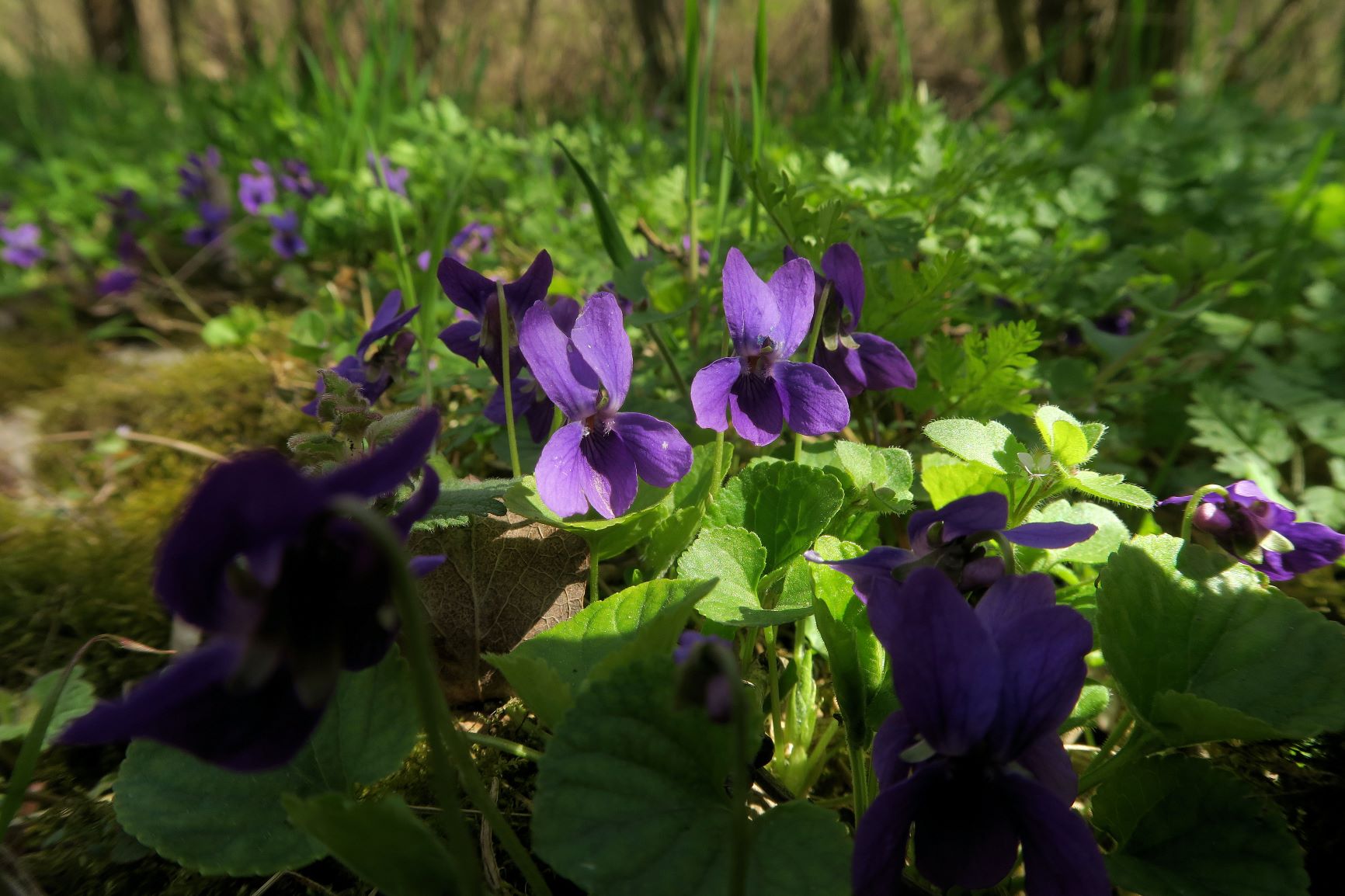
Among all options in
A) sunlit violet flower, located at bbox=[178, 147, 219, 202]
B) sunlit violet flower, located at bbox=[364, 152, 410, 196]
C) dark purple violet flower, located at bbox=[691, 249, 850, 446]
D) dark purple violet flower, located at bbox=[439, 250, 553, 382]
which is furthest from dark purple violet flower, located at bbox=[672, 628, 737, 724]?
sunlit violet flower, located at bbox=[178, 147, 219, 202]

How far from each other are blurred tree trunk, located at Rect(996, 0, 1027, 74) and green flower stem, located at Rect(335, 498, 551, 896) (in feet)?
22.2

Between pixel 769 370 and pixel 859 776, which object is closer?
pixel 859 776

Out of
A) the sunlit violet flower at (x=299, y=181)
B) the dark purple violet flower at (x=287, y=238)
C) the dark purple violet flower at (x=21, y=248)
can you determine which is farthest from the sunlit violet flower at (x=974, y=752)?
the dark purple violet flower at (x=21, y=248)

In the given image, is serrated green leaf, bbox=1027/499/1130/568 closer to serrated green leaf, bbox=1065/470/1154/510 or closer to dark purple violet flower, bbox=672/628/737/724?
serrated green leaf, bbox=1065/470/1154/510

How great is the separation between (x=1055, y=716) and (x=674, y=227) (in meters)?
1.97

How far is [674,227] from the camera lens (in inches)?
96.6

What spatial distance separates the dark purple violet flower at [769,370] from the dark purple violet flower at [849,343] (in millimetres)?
112

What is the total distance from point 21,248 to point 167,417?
96.4 inches

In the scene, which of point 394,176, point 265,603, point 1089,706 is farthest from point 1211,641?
point 394,176

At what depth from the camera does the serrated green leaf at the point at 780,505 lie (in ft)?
3.99

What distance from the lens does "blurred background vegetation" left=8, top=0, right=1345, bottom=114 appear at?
5199 mm

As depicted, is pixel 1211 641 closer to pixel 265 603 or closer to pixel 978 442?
pixel 978 442

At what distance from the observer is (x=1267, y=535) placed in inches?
44.3

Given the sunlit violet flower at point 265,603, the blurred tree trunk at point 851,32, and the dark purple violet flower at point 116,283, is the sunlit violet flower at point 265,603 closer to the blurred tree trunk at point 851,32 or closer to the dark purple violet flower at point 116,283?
the dark purple violet flower at point 116,283
